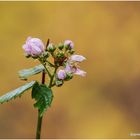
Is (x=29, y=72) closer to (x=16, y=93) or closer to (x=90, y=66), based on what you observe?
(x=16, y=93)

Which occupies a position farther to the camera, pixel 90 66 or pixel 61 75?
pixel 90 66

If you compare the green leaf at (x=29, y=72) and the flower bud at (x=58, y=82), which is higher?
the green leaf at (x=29, y=72)

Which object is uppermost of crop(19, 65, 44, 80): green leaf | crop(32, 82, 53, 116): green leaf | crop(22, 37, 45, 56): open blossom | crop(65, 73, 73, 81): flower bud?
crop(22, 37, 45, 56): open blossom

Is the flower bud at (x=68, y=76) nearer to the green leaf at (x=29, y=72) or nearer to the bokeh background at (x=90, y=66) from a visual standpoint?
the green leaf at (x=29, y=72)

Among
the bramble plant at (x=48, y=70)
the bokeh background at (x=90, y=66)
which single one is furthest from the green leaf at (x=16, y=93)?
the bokeh background at (x=90, y=66)

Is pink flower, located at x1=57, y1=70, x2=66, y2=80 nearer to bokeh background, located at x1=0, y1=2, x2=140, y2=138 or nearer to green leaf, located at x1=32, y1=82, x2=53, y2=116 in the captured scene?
green leaf, located at x1=32, y1=82, x2=53, y2=116

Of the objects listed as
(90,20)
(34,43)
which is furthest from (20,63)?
(34,43)

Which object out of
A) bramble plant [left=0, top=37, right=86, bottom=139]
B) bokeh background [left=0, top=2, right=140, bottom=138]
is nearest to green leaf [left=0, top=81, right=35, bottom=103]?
bramble plant [left=0, top=37, right=86, bottom=139]

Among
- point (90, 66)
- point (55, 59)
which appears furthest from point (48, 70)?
point (90, 66)

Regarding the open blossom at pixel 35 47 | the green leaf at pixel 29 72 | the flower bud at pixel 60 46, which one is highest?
the flower bud at pixel 60 46
